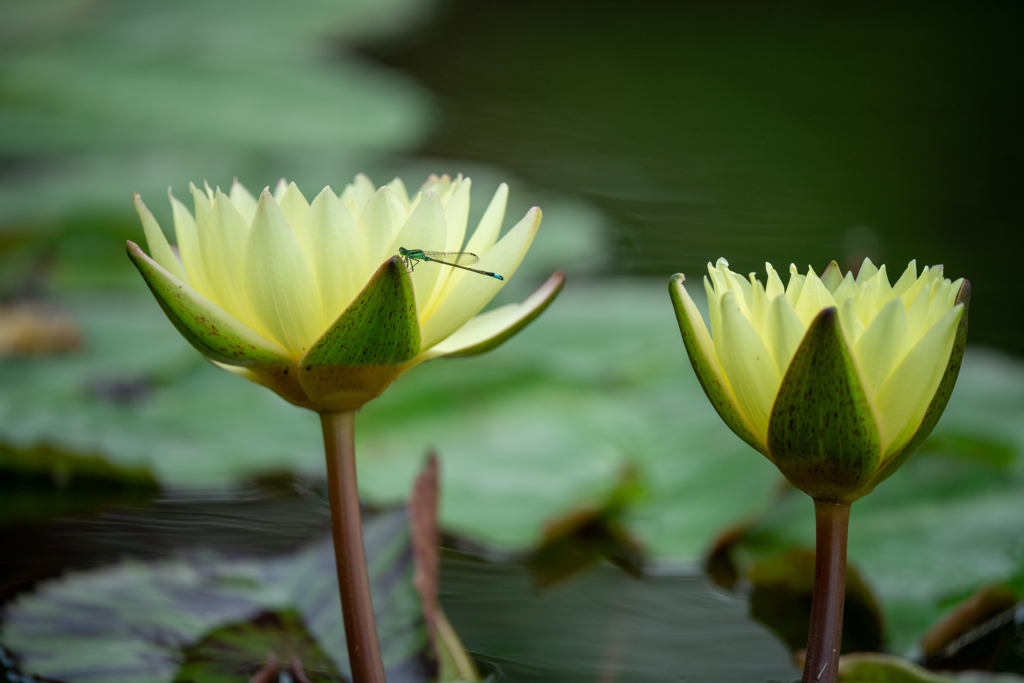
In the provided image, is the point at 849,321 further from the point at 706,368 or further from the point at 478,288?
the point at 478,288

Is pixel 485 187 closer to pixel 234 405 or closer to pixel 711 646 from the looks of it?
pixel 234 405

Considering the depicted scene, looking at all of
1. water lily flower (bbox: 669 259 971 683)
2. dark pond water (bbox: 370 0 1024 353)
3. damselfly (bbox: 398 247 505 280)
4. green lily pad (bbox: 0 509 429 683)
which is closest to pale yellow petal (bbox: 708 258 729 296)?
water lily flower (bbox: 669 259 971 683)

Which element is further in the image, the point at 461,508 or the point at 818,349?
the point at 461,508

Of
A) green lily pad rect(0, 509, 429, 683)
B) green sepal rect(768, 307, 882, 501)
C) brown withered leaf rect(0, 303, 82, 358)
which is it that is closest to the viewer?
green sepal rect(768, 307, 882, 501)

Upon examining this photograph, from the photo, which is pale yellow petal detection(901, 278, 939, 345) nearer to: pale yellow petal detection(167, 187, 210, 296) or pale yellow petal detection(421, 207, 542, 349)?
pale yellow petal detection(421, 207, 542, 349)

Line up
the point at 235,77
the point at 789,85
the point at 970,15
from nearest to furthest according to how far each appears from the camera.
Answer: the point at 235,77 < the point at 789,85 < the point at 970,15

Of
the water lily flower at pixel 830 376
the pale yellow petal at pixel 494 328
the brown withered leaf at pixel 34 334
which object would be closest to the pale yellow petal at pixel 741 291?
the water lily flower at pixel 830 376

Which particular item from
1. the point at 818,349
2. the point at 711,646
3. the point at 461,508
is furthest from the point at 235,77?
the point at 818,349

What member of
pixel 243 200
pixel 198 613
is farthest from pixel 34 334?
pixel 243 200
